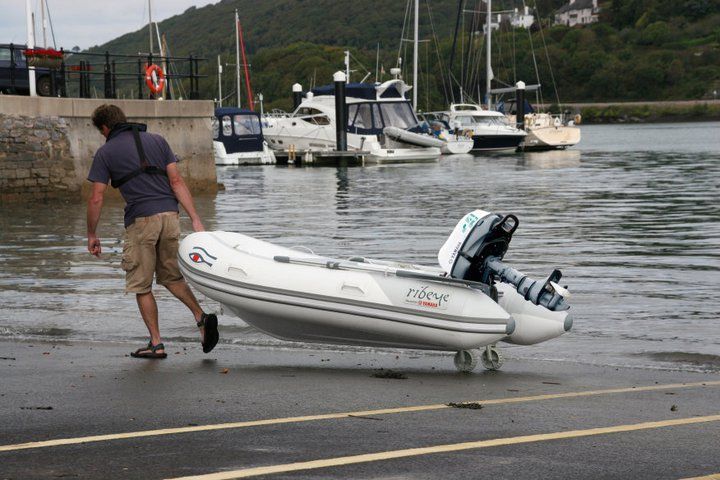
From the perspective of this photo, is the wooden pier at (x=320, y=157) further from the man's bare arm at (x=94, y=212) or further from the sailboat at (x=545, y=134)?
the man's bare arm at (x=94, y=212)

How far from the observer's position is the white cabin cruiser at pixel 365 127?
53.7 meters

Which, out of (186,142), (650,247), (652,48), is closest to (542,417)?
(650,247)

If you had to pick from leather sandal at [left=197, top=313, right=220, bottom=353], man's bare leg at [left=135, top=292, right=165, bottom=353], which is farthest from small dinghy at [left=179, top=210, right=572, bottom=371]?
man's bare leg at [left=135, top=292, right=165, bottom=353]

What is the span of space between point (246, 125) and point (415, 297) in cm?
4866

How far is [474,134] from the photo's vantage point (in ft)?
208

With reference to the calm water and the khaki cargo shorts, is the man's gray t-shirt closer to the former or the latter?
the khaki cargo shorts

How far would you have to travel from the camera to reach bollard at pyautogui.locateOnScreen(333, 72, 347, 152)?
50.0 meters

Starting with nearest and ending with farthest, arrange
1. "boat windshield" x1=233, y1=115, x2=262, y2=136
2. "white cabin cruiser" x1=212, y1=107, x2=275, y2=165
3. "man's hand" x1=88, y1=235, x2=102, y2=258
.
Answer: "man's hand" x1=88, y1=235, x2=102, y2=258 < "white cabin cruiser" x1=212, y1=107, x2=275, y2=165 < "boat windshield" x1=233, y1=115, x2=262, y2=136

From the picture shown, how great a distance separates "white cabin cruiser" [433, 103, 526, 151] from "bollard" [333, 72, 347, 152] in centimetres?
1128

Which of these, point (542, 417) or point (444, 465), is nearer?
point (444, 465)

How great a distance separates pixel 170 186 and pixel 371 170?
39.1 metres

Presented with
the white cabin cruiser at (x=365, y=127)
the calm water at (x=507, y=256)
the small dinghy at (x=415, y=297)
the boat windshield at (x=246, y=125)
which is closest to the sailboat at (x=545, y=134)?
the white cabin cruiser at (x=365, y=127)

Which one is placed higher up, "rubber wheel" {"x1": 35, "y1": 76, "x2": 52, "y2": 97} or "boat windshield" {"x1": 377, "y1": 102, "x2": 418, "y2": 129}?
"rubber wheel" {"x1": 35, "y1": 76, "x2": 52, "y2": 97}

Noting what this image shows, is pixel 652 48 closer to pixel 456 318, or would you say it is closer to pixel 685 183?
pixel 685 183
